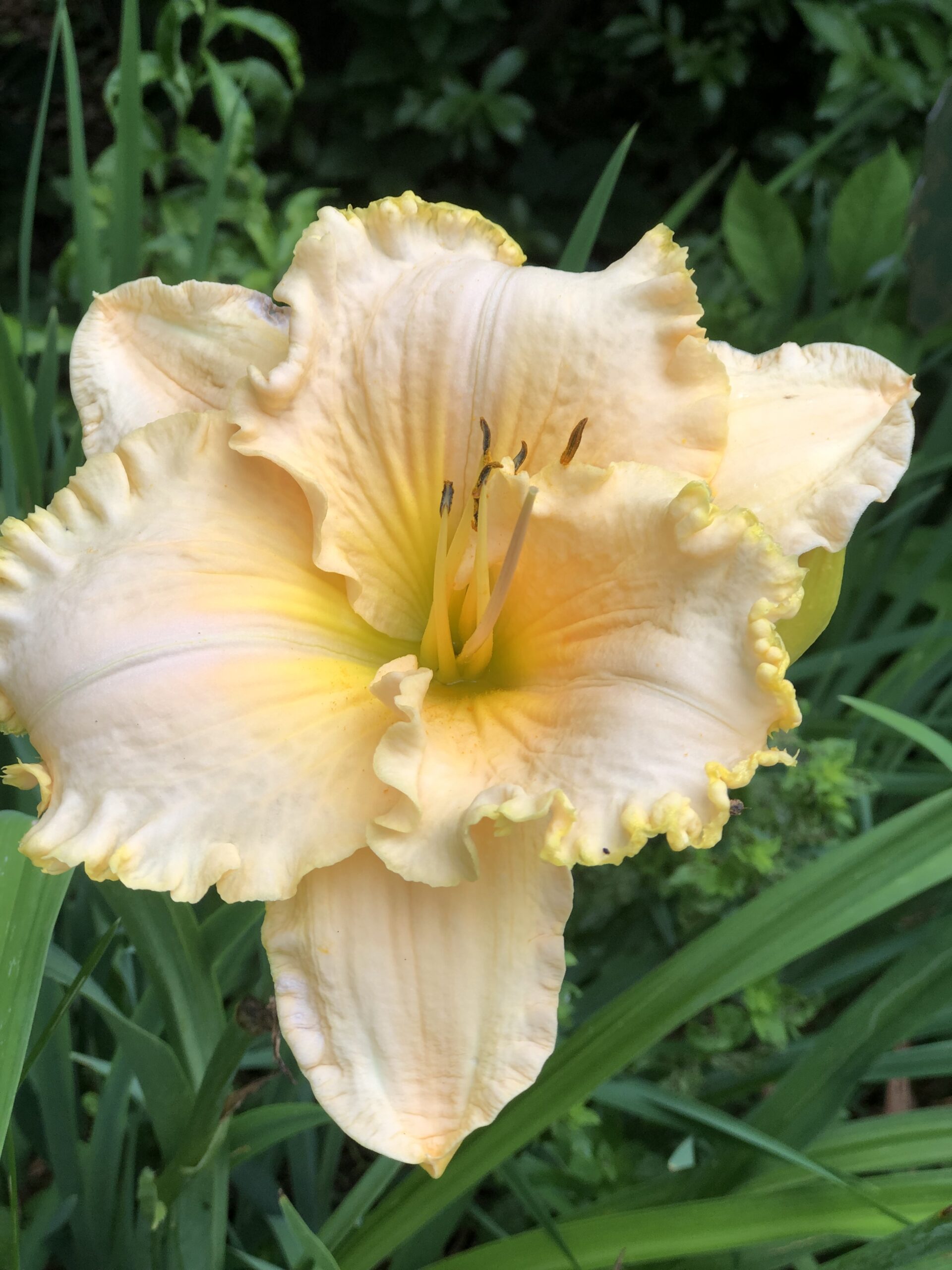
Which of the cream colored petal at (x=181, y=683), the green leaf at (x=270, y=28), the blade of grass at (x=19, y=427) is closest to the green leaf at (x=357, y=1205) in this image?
the cream colored petal at (x=181, y=683)

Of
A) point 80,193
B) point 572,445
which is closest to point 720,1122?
point 572,445

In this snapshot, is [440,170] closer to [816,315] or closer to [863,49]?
[863,49]

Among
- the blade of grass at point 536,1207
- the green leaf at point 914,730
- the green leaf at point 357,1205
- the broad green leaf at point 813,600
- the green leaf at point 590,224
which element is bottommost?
the green leaf at point 357,1205

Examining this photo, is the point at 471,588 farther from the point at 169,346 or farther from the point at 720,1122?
the point at 720,1122

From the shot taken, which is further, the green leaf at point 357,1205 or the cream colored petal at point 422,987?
the green leaf at point 357,1205

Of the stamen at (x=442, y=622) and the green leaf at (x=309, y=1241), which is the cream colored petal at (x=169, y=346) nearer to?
the stamen at (x=442, y=622)

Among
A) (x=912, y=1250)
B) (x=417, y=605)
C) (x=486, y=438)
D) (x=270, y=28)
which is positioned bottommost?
(x=912, y=1250)
